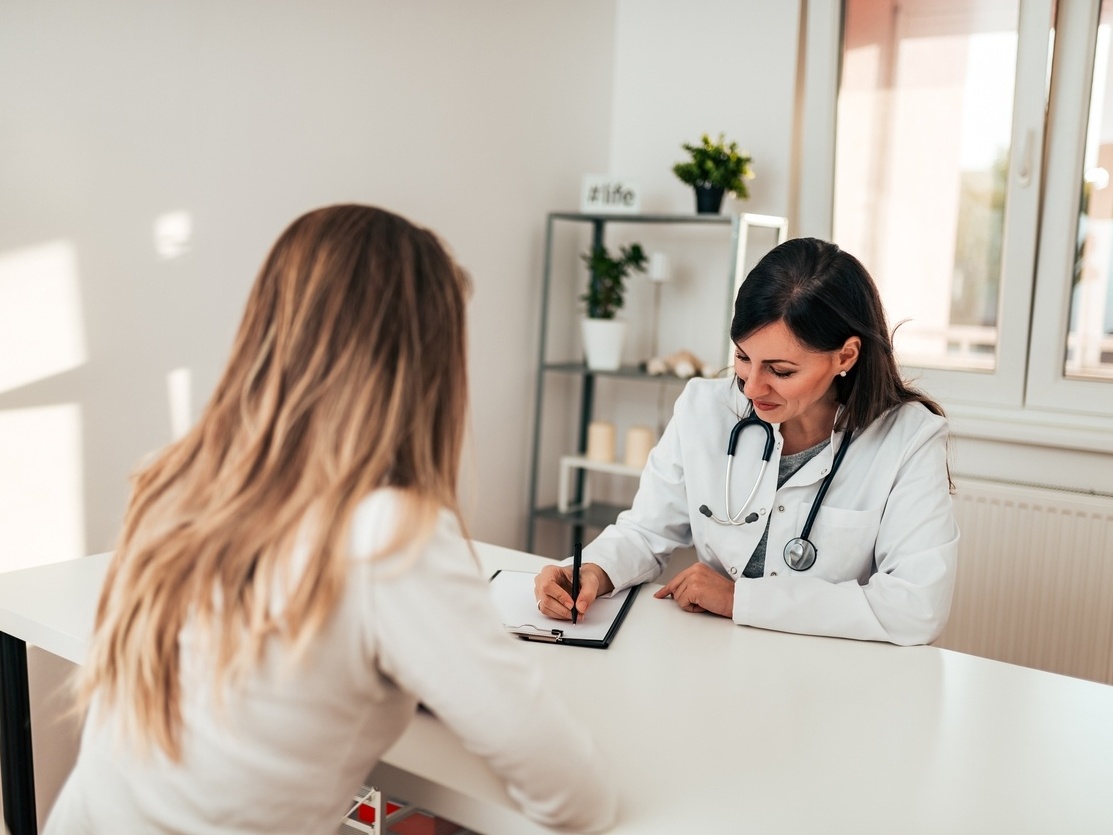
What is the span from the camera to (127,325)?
2.16 meters

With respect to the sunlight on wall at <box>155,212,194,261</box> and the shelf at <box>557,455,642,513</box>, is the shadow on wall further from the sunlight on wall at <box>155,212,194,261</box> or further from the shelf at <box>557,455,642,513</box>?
the shelf at <box>557,455,642,513</box>

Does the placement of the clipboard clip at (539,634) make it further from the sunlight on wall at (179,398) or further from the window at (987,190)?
the window at (987,190)

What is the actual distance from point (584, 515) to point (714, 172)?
1185 millimetres

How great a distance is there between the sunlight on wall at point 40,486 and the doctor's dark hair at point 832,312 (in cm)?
136

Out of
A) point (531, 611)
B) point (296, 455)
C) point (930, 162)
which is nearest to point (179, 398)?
point (531, 611)

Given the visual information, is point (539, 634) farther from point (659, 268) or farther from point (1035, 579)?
point (659, 268)

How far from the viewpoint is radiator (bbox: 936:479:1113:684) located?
266 centimetres

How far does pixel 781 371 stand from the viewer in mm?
1704

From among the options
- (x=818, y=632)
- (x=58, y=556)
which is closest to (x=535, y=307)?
(x=58, y=556)

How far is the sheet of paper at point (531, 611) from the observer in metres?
1.47

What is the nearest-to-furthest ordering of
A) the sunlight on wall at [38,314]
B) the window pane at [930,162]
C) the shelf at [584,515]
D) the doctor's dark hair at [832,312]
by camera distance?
1. the doctor's dark hair at [832,312]
2. the sunlight on wall at [38,314]
3. the window pane at [930,162]
4. the shelf at [584,515]

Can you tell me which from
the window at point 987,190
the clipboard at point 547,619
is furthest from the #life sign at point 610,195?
the clipboard at point 547,619

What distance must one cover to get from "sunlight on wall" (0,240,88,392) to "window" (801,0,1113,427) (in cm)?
220

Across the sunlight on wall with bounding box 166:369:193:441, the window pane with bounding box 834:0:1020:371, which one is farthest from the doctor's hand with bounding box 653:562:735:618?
the window pane with bounding box 834:0:1020:371
